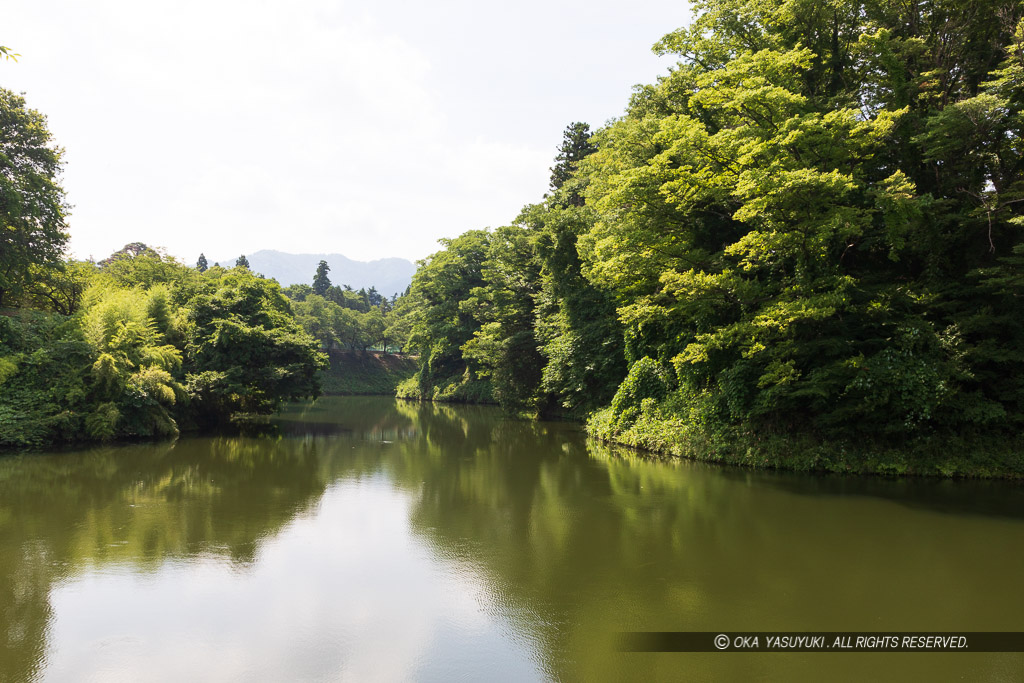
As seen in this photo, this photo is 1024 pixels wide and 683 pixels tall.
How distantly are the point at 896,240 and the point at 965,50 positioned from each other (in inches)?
223

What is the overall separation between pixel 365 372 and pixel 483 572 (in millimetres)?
53635

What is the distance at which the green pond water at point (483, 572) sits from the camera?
5.15 metres

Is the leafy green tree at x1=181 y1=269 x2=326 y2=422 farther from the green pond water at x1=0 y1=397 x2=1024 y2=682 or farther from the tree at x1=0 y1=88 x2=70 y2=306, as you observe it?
the green pond water at x1=0 y1=397 x2=1024 y2=682

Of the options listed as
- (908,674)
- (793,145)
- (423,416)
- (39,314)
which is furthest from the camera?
(423,416)

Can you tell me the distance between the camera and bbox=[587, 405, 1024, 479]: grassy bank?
42.1 ft

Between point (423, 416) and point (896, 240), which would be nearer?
point (896, 240)

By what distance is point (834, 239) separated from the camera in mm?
14469

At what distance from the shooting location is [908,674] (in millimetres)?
4906

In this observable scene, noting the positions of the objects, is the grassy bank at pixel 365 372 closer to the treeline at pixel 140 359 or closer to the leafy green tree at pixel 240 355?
the treeline at pixel 140 359

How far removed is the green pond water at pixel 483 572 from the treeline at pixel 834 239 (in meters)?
2.08

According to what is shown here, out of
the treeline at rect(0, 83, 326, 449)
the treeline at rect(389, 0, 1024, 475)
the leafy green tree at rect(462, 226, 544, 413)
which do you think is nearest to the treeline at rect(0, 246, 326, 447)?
the treeline at rect(0, 83, 326, 449)

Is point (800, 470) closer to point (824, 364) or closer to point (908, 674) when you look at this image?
point (824, 364)

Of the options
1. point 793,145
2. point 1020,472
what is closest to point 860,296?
point 793,145

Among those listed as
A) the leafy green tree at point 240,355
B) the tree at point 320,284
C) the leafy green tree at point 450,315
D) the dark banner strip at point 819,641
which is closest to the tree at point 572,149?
the leafy green tree at point 450,315
